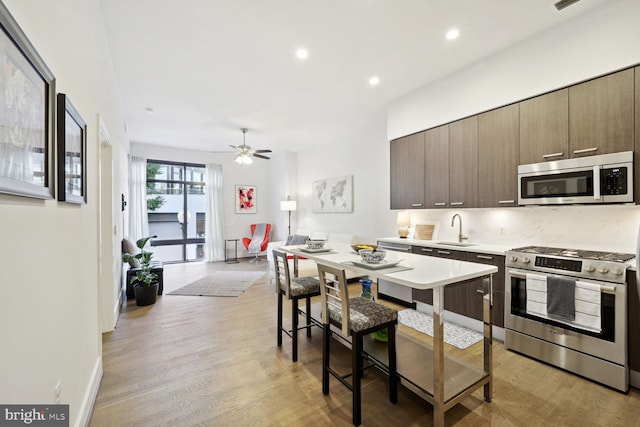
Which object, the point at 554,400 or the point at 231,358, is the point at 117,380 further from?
the point at 554,400

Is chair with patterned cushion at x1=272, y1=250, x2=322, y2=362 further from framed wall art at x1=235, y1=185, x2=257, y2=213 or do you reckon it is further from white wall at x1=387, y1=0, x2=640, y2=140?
framed wall art at x1=235, y1=185, x2=257, y2=213

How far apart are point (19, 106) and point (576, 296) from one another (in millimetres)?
3463

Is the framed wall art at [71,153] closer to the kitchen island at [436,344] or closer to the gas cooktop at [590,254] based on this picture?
the kitchen island at [436,344]

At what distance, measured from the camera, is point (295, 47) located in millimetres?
2797

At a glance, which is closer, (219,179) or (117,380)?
(117,380)

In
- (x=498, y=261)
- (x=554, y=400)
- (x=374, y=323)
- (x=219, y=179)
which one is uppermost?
(x=219, y=179)

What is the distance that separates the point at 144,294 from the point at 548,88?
5.34 meters

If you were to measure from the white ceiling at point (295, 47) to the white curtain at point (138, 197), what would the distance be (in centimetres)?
236

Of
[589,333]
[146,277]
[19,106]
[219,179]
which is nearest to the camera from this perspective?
[19,106]

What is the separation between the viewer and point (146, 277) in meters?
4.03

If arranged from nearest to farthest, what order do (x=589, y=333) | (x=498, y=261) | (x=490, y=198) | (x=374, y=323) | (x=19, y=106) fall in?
(x=19, y=106) < (x=374, y=323) < (x=589, y=333) < (x=498, y=261) < (x=490, y=198)

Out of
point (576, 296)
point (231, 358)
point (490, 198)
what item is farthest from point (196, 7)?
point (576, 296)

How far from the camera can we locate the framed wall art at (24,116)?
84 centimetres

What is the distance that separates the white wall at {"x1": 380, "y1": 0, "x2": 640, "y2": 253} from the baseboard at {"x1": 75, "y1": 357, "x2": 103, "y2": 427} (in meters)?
3.88
